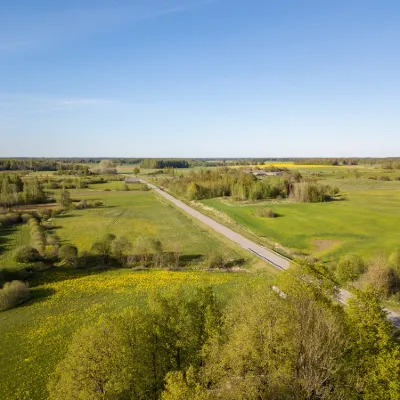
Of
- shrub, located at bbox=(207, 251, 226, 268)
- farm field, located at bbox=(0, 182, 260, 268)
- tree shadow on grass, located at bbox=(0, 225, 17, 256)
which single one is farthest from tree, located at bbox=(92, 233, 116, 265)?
tree shadow on grass, located at bbox=(0, 225, 17, 256)

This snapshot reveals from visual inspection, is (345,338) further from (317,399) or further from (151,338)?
(151,338)

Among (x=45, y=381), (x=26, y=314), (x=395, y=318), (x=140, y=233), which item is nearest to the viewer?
(x=45, y=381)

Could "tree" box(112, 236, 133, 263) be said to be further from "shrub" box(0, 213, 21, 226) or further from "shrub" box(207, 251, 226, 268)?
"shrub" box(0, 213, 21, 226)

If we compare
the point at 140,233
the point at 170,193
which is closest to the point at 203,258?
the point at 140,233

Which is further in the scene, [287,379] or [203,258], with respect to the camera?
[203,258]

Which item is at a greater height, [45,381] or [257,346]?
[257,346]

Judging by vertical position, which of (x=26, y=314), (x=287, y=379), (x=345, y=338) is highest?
(x=345, y=338)

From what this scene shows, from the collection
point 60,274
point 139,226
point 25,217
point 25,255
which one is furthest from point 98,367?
point 25,217

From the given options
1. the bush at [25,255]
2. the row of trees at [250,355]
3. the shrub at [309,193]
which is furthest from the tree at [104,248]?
the shrub at [309,193]
